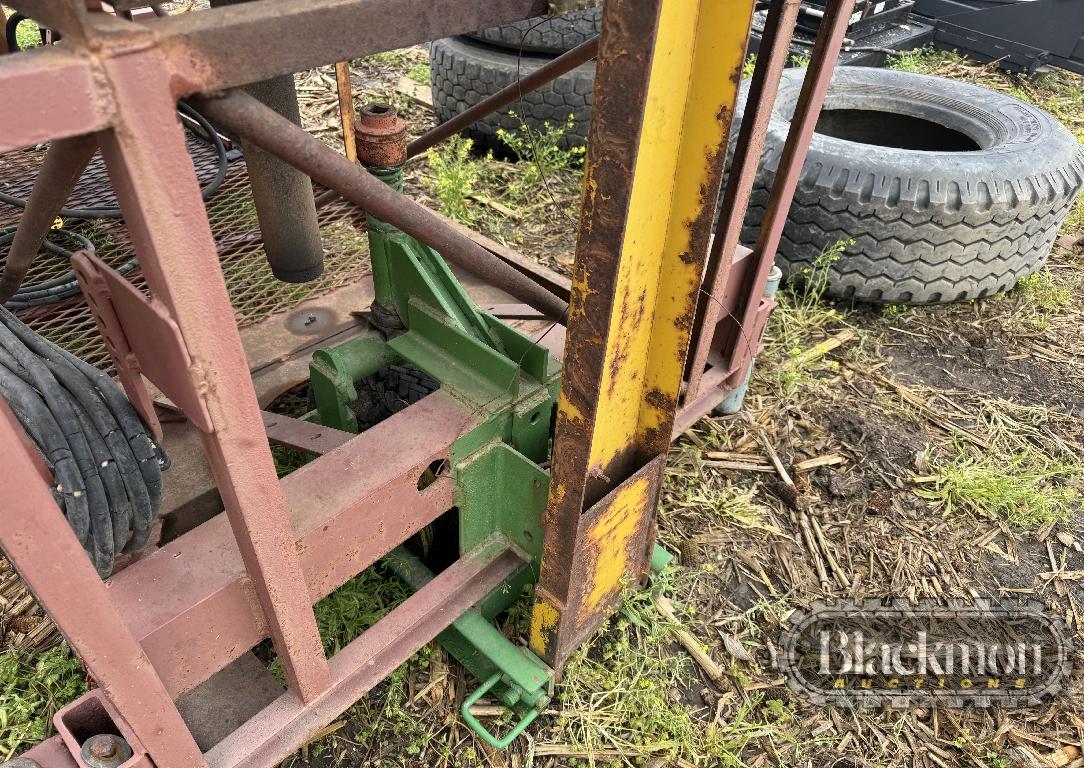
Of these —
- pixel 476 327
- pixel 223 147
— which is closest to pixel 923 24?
pixel 223 147

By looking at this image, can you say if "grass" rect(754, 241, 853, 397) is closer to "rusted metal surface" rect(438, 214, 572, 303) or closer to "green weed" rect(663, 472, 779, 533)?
"green weed" rect(663, 472, 779, 533)

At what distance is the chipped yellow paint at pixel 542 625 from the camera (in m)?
2.07

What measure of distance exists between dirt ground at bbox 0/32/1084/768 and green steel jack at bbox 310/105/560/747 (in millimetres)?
192

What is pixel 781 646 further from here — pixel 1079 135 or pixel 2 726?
pixel 1079 135

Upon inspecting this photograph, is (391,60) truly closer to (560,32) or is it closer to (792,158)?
(560,32)

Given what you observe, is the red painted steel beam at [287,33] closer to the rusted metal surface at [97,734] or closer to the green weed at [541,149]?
the rusted metal surface at [97,734]

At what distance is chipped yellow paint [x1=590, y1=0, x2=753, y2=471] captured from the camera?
A: 1.35 meters

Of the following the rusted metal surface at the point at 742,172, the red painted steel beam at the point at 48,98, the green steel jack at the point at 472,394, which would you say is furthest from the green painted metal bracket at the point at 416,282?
the red painted steel beam at the point at 48,98

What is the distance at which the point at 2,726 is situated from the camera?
2125 millimetres

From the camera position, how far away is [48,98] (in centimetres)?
83

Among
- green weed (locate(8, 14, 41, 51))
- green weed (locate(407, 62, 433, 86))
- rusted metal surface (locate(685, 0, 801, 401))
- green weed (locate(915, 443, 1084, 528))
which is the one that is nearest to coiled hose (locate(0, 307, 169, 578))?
rusted metal surface (locate(685, 0, 801, 401))

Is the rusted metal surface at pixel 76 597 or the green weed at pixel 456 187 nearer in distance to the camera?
the rusted metal surface at pixel 76 597

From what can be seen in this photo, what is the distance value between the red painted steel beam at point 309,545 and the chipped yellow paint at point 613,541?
0.40 m

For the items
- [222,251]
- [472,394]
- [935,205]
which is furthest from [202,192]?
[935,205]
